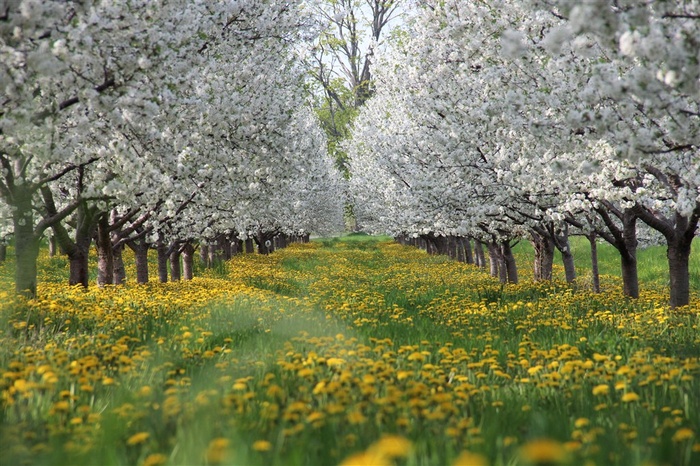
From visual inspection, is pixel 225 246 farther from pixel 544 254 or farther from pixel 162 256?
pixel 544 254

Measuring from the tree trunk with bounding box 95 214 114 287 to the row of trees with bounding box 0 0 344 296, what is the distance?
0.03m

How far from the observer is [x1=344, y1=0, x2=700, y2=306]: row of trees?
426 cm

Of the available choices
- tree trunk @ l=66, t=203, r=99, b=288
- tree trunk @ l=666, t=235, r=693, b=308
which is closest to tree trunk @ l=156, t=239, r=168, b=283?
tree trunk @ l=66, t=203, r=99, b=288

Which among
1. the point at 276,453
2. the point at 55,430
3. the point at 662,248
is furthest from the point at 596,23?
the point at 662,248

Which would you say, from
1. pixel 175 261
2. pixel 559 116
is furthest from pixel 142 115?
pixel 175 261

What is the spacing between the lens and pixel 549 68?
813 centimetres

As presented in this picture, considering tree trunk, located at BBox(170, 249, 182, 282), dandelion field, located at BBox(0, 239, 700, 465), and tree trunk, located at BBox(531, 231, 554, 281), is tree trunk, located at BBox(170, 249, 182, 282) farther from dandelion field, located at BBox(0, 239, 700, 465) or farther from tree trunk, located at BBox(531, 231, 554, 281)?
tree trunk, located at BBox(531, 231, 554, 281)

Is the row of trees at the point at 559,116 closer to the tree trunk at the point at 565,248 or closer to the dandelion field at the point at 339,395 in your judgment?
the tree trunk at the point at 565,248

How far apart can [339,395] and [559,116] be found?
5916 millimetres

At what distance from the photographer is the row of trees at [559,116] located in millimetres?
4262

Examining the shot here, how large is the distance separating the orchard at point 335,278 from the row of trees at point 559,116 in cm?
4

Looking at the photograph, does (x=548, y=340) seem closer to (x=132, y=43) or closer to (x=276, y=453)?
(x=276, y=453)

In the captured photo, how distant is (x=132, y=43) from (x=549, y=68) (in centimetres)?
560

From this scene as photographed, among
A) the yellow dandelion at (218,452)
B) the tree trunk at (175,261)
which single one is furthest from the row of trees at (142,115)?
the yellow dandelion at (218,452)
